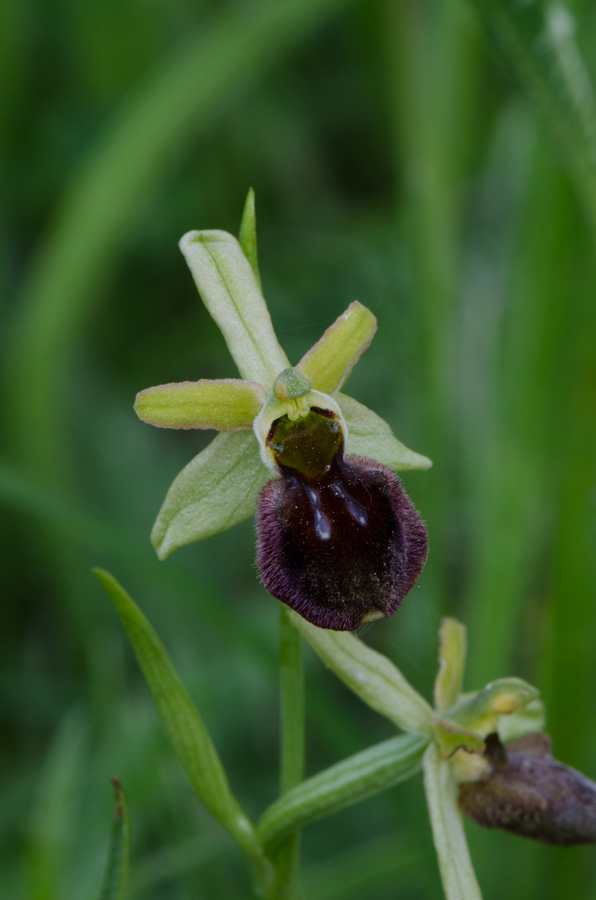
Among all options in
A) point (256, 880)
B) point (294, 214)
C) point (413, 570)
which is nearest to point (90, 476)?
point (294, 214)

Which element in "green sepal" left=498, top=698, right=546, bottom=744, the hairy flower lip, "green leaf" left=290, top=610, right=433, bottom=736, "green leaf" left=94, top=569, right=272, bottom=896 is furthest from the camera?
"green sepal" left=498, top=698, right=546, bottom=744

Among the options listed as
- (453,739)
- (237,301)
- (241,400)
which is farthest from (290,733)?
(237,301)

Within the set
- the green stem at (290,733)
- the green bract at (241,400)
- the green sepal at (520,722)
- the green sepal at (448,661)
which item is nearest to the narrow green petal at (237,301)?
the green bract at (241,400)

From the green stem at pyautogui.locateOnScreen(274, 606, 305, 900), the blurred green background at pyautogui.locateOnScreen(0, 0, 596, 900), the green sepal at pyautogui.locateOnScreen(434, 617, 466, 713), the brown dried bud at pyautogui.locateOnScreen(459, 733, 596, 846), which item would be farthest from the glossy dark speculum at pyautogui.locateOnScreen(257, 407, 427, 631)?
the blurred green background at pyautogui.locateOnScreen(0, 0, 596, 900)

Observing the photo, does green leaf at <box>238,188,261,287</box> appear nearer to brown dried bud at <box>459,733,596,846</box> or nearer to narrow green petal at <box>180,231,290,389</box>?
narrow green petal at <box>180,231,290,389</box>

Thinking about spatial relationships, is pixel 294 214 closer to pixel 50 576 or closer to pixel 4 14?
pixel 4 14

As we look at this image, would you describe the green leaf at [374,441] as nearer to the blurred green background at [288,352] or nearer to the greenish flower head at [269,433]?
the greenish flower head at [269,433]
